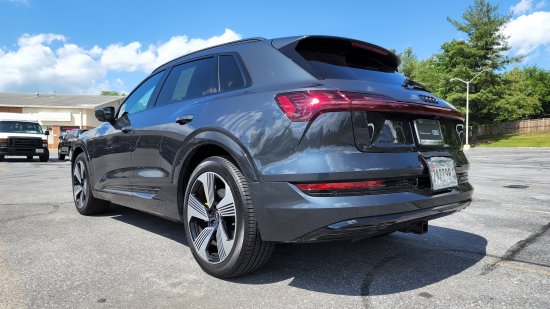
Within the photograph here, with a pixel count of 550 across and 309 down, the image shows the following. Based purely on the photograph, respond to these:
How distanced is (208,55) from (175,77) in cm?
52

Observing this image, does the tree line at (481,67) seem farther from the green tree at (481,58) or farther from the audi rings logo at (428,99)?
the audi rings logo at (428,99)

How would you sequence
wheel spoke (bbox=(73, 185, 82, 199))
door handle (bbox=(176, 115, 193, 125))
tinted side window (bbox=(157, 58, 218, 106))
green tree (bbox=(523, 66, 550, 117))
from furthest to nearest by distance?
green tree (bbox=(523, 66, 550, 117))
wheel spoke (bbox=(73, 185, 82, 199))
tinted side window (bbox=(157, 58, 218, 106))
door handle (bbox=(176, 115, 193, 125))

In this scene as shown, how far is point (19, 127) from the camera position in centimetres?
1870

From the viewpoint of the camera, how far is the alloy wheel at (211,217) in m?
2.85

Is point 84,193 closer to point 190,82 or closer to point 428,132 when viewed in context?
point 190,82

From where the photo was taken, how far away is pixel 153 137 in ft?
12.1

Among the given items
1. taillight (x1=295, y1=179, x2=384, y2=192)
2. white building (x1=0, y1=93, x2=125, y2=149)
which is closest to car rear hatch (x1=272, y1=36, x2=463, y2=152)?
taillight (x1=295, y1=179, x2=384, y2=192)

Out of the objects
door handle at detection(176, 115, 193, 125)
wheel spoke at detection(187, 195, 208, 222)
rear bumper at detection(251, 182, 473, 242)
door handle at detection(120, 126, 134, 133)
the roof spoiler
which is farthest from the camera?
door handle at detection(120, 126, 134, 133)

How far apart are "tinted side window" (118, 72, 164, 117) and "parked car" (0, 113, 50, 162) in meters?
15.8

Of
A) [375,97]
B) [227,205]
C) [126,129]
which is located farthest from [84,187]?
[375,97]

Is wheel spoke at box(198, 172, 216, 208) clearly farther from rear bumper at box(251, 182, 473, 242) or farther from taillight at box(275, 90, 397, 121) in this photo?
taillight at box(275, 90, 397, 121)

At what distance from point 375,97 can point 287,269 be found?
1378 mm

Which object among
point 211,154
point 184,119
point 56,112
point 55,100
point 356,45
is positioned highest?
point 55,100

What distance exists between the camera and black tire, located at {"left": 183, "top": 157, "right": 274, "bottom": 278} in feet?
8.82
